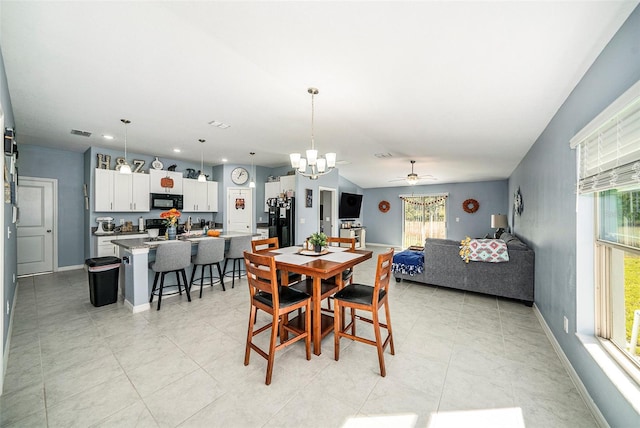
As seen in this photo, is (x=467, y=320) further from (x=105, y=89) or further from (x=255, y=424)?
(x=105, y=89)

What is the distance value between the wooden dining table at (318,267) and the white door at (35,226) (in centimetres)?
522

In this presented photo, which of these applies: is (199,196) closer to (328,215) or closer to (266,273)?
(328,215)

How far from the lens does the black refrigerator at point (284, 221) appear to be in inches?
240

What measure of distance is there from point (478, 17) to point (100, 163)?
6.26m

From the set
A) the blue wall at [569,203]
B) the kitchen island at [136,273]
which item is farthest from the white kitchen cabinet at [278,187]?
the blue wall at [569,203]

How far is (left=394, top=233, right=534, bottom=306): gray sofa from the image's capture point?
3.52m

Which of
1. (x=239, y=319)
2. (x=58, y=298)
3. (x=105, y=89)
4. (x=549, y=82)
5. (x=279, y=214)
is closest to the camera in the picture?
(x=549, y=82)

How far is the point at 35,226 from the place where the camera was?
4984mm

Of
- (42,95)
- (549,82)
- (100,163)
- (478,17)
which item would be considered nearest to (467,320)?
(549,82)

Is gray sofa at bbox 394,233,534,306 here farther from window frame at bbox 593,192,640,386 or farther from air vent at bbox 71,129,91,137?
air vent at bbox 71,129,91,137

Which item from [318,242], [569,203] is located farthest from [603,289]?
[318,242]

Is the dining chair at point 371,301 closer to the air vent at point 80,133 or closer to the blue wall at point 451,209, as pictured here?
the air vent at point 80,133

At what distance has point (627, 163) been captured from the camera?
1.39m

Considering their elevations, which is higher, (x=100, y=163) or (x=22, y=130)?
(x=22, y=130)
